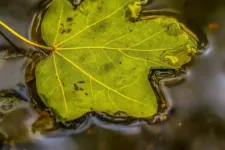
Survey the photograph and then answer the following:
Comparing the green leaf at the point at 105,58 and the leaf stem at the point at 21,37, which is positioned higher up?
the leaf stem at the point at 21,37

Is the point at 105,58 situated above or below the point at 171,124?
above

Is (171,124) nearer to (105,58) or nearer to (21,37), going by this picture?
(105,58)

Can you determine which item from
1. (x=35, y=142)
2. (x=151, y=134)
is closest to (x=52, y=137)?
(x=35, y=142)

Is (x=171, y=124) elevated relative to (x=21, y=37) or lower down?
lower down

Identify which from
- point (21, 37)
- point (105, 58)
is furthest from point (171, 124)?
point (21, 37)

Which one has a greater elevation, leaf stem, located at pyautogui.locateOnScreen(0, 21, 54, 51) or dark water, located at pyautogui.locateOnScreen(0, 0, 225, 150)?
leaf stem, located at pyautogui.locateOnScreen(0, 21, 54, 51)

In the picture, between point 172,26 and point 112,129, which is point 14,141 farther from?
point 172,26
